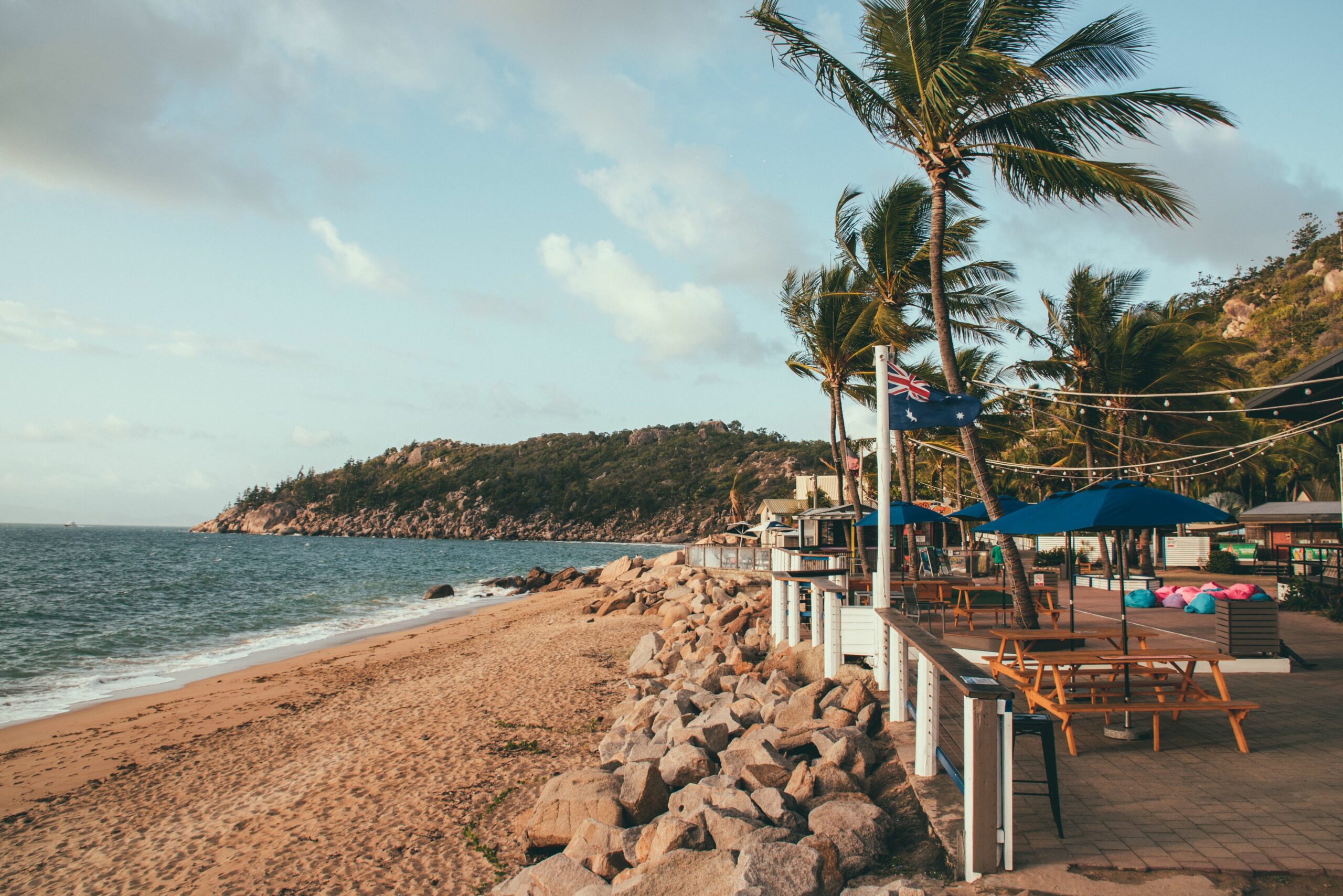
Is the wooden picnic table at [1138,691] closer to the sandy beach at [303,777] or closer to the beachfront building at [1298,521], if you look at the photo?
the sandy beach at [303,777]

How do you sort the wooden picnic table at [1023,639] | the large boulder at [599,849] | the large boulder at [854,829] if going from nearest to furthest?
1. the large boulder at [854,829]
2. the large boulder at [599,849]
3. the wooden picnic table at [1023,639]

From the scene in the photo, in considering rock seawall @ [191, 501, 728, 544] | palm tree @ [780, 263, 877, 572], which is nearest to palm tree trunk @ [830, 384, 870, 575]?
palm tree @ [780, 263, 877, 572]

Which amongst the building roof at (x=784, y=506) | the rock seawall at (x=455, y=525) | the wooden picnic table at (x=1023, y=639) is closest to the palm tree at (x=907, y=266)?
the wooden picnic table at (x=1023, y=639)

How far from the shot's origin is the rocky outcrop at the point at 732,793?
4.12 m

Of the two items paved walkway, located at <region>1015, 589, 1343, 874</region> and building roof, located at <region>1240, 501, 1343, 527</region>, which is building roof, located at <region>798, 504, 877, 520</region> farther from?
paved walkway, located at <region>1015, 589, 1343, 874</region>

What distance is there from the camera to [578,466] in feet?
412

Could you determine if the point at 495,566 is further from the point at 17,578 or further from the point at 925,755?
the point at 925,755

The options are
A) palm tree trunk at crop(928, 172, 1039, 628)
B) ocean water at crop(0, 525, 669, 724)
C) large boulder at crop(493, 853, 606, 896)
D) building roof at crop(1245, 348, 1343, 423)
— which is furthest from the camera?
ocean water at crop(0, 525, 669, 724)

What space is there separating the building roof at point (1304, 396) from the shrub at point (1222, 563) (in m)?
9.32

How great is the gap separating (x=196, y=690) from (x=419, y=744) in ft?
23.1

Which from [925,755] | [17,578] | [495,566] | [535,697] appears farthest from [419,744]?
[495,566]

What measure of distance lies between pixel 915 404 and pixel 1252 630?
418cm

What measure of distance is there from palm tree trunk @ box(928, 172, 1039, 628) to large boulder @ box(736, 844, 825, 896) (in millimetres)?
5743

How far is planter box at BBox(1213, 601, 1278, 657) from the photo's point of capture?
8.08 metres
